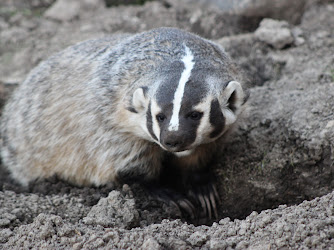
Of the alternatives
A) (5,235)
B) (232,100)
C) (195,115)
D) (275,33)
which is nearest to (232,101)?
(232,100)

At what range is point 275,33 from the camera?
12.5ft

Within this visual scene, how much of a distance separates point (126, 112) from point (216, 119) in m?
0.52

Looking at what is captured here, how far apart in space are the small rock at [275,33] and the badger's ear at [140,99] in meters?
1.67

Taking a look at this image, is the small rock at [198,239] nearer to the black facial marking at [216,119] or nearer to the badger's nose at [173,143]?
the badger's nose at [173,143]

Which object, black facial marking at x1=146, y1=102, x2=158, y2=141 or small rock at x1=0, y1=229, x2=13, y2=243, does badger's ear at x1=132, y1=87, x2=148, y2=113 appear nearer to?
black facial marking at x1=146, y1=102, x2=158, y2=141

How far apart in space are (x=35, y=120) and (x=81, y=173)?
0.48 meters

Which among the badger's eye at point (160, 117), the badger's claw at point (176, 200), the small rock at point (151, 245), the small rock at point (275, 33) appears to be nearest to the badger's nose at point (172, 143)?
the badger's eye at point (160, 117)

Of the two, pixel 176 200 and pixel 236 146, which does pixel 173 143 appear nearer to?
pixel 176 200

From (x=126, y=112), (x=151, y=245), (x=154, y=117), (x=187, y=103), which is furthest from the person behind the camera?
(x=126, y=112)

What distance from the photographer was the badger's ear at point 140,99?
247cm

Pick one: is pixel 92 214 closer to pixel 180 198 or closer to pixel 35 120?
pixel 180 198

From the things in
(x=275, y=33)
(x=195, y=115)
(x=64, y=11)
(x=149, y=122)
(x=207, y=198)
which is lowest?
(x=207, y=198)

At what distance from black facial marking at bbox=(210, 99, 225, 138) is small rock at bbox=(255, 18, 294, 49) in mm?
1531

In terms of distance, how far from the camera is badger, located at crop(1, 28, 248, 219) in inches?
92.4
